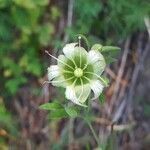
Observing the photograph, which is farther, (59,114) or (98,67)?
(59,114)

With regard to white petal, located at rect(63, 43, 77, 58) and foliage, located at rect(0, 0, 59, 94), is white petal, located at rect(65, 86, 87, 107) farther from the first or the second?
foliage, located at rect(0, 0, 59, 94)

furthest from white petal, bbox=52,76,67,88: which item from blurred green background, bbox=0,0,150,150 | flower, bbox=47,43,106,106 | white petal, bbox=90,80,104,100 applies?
blurred green background, bbox=0,0,150,150

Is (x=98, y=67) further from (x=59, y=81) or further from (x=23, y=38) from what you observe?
(x=23, y=38)

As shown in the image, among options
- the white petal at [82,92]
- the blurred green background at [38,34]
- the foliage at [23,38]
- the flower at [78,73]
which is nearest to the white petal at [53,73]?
the flower at [78,73]

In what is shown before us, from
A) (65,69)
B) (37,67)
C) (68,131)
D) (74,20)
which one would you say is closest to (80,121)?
(68,131)

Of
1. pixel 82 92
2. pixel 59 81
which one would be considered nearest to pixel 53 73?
pixel 59 81

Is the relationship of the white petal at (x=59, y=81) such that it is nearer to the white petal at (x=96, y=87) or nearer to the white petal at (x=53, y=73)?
the white petal at (x=53, y=73)
